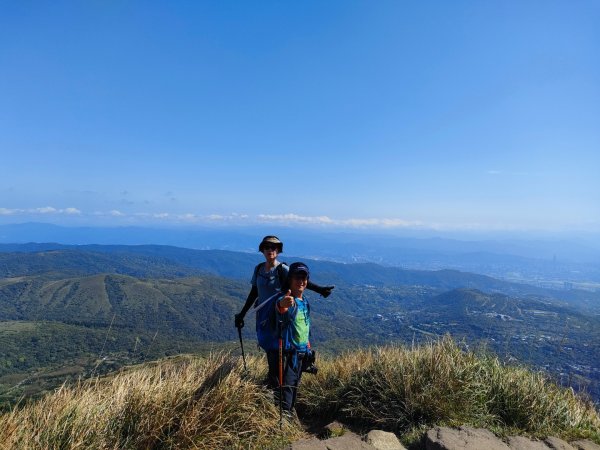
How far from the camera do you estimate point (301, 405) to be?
5.42 m

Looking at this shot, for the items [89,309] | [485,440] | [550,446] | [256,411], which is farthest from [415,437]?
[89,309]

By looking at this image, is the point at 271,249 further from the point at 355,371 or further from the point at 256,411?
the point at 355,371

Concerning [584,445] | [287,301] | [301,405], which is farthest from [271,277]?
[584,445]

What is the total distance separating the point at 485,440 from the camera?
3.90m

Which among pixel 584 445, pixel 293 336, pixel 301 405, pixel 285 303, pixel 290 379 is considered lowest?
pixel 301 405

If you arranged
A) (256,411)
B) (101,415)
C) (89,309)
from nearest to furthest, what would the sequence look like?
(101,415)
(256,411)
(89,309)

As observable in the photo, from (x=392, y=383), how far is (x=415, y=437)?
0.79 meters

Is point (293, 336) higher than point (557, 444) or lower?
higher

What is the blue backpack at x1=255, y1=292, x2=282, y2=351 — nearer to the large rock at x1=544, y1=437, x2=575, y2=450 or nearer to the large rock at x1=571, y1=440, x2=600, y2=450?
the large rock at x1=544, y1=437, x2=575, y2=450

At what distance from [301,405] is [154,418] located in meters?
2.34

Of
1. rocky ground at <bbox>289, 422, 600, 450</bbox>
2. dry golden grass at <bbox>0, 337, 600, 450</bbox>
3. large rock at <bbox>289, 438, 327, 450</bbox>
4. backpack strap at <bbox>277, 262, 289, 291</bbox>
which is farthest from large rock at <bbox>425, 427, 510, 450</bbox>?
backpack strap at <bbox>277, 262, 289, 291</bbox>

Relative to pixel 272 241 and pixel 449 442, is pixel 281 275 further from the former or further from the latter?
pixel 449 442

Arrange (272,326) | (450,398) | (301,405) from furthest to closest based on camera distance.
A: (301,405) < (272,326) < (450,398)

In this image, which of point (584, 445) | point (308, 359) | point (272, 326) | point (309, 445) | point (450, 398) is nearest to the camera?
point (309, 445)
